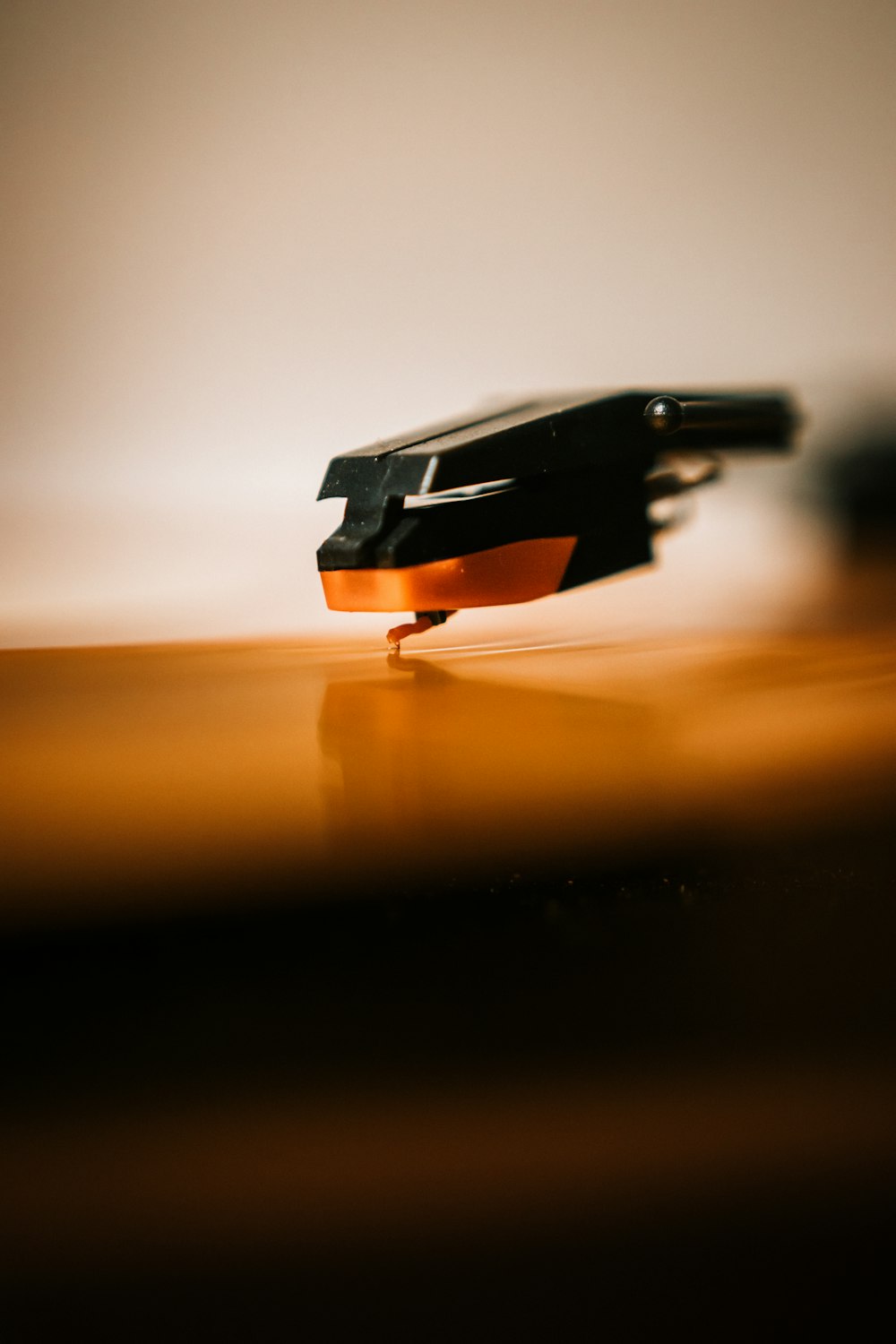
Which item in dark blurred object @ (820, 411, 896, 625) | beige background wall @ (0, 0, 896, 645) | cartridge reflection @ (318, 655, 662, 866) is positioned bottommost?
dark blurred object @ (820, 411, 896, 625)

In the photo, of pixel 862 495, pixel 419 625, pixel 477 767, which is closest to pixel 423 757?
pixel 477 767

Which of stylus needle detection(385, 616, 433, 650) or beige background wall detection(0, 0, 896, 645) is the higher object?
beige background wall detection(0, 0, 896, 645)

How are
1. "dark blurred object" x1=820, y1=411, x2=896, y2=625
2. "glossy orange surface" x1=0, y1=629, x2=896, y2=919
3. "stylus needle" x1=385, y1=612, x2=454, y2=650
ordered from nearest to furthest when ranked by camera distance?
"glossy orange surface" x1=0, y1=629, x2=896, y2=919, "stylus needle" x1=385, y1=612, x2=454, y2=650, "dark blurred object" x1=820, y1=411, x2=896, y2=625

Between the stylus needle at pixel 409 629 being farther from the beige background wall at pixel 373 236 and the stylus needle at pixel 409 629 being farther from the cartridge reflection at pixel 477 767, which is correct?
the beige background wall at pixel 373 236

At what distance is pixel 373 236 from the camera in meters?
0.63

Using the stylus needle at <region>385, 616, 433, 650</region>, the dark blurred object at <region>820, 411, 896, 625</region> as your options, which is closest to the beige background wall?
the dark blurred object at <region>820, 411, 896, 625</region>

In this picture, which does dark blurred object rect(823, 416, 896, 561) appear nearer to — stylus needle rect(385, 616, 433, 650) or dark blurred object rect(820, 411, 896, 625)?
dark blurred object rect(820, 411, 896, 625)

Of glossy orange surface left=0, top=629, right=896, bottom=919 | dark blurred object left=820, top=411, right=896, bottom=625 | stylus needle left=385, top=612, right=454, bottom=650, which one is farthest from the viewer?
dark blurred object left=820, top=411, right=896, bottom=625

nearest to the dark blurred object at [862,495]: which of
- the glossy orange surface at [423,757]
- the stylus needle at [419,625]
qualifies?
the glossy orange surface at [423,757]

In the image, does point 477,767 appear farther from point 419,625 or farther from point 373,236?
point 373,236

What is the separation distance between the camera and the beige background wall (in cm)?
61

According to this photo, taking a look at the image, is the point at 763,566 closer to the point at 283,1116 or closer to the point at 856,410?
the point at 856,410

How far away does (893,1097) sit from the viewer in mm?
153

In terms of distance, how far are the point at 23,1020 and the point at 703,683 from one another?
28 cm
